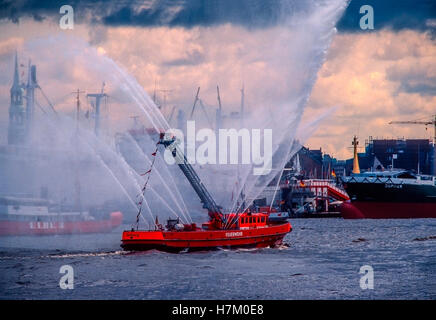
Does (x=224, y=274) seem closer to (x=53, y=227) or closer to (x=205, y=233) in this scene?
(x=205, y=233)

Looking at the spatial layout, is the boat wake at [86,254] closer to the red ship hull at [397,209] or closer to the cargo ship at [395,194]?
the cargo ship at [395,194]

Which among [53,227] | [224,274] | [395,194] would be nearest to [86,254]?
[224,274]

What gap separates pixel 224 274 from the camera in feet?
136

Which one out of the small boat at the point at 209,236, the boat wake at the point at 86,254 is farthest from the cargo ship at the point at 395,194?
the boat wake at the point at 86,254

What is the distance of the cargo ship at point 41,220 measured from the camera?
9075cm

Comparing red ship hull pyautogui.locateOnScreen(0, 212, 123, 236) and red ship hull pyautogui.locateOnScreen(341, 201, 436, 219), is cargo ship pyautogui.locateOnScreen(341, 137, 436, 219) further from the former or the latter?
red ship hull pyautogui.locateOnScreen(0, 212, 123, 236)

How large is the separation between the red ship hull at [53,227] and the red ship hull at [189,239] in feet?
146

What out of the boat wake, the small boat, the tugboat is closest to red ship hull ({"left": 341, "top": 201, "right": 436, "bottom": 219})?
the tugboat

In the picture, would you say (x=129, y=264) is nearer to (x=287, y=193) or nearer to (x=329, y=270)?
(x=329, y=270)

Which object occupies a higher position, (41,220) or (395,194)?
(395,194)

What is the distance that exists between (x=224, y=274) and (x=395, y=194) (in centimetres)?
8212

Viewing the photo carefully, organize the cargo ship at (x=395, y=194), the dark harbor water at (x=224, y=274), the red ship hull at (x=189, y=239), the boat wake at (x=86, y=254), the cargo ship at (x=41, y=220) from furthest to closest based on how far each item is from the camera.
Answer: the cargo ship at (x=395, y=194) < the cargo ship at (x=41, y=220) < the boat wake at (x=86, y=254) < the red ship hull at (x=189, y=239) < the dark harbor water at (x=224, y=274)

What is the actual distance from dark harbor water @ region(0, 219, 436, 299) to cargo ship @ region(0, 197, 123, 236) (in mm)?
33939
